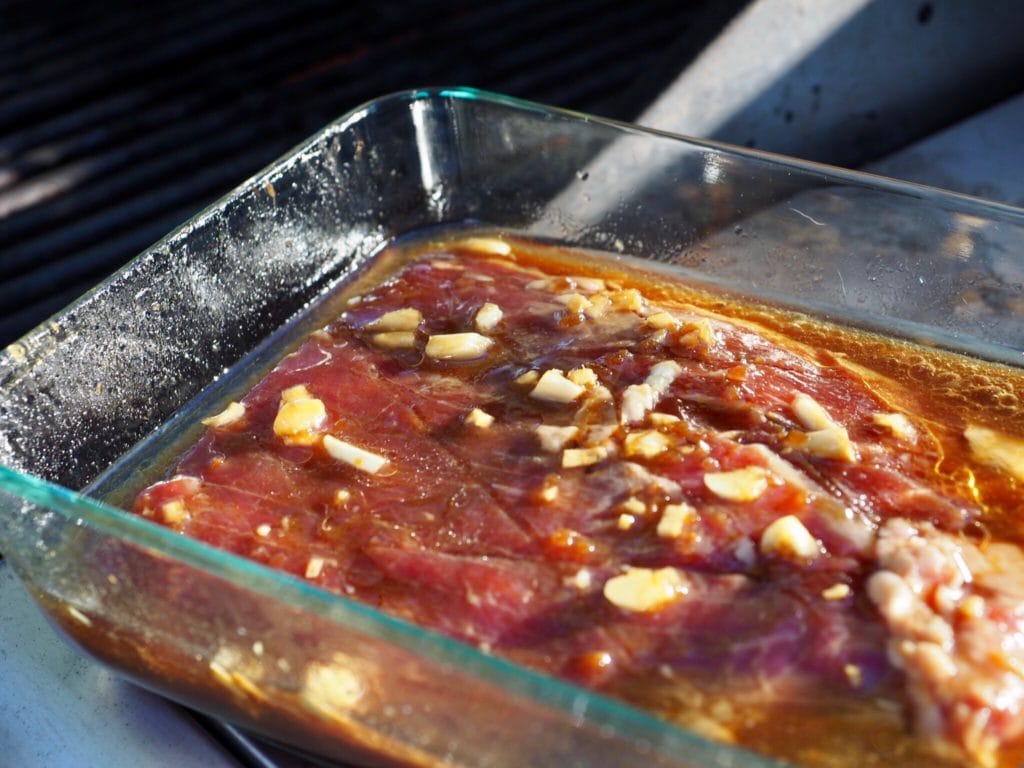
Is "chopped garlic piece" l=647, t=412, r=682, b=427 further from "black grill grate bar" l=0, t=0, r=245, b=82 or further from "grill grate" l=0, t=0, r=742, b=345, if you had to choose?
"black grill grate bar" l=0, t=0, r=245, b=82

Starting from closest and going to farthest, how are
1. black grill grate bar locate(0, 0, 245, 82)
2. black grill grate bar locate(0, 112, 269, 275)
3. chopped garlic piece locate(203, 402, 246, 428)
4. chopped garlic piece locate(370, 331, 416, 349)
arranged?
chopped garlic piece locate(203, 402, 246, 428)
chopped garlic piece locate(370, 331, 416, 349)
black grill grate bar locate(0, 112, 269, 275)
black grill grate bar locate(0, 0, 245, 82)

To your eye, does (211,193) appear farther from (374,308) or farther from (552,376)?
(552,376)

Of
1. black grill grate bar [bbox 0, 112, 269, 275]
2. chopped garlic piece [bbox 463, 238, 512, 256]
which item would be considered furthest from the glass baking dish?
black grill grate bar [bbox 0, 112, 269, 275]

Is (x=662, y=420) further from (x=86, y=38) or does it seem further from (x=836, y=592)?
(x=86, y=38)

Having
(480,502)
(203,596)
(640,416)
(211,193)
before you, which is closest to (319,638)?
(203,596)

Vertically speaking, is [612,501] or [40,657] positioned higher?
[612,501]
